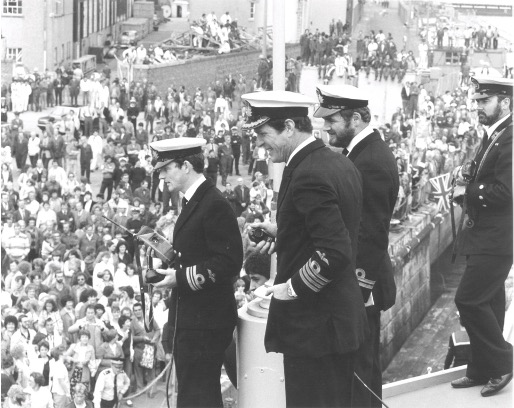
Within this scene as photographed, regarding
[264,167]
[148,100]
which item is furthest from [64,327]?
[148,100]

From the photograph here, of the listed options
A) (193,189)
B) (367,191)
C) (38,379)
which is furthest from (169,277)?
(38,379)

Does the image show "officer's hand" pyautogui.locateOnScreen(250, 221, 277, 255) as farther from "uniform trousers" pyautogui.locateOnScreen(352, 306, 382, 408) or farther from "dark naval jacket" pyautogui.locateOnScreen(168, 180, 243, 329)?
"uniform trousers" pyautogui.locateOnScreen(352, 306, 382, 408)

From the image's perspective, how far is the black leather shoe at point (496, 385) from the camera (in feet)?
21.4

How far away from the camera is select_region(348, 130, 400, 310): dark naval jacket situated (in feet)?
18.8

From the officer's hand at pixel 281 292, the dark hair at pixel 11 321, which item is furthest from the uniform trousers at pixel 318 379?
the dark hair at pixel 11 321

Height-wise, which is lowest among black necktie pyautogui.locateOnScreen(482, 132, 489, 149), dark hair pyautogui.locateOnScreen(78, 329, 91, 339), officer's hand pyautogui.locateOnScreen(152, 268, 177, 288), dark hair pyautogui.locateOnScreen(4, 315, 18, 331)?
dark hair pyautogui.locateOnScreen(4, 315, 18, 331)

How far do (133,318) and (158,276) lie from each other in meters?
8.98

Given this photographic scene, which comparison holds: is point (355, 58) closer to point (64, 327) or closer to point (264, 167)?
point (264, 167)

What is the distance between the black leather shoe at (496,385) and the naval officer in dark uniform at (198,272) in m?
1.35

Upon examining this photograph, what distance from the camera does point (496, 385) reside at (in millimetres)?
6531

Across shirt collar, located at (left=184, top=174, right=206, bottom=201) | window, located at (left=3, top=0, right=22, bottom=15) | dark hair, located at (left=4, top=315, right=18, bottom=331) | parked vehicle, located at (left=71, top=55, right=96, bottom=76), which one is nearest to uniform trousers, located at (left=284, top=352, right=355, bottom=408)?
shirt collar, located at (left=184, top=174, right=206, bottom=201)

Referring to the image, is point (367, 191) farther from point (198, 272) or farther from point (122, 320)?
point (122, 320)

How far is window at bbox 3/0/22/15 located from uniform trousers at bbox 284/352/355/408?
129 feet

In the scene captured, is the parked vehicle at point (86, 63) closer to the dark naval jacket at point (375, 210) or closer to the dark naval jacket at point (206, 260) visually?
the dark naval jacket at point (206, 260)
